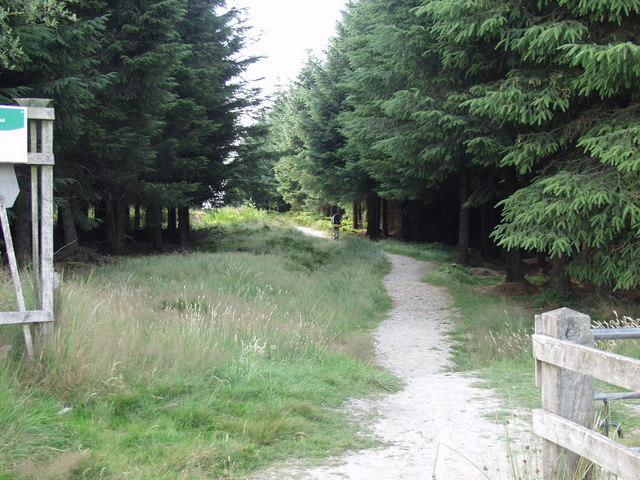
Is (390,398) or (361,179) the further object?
(361,179)

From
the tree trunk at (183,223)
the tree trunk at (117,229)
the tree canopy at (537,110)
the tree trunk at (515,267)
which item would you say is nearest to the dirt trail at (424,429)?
the tree canopy at (537,110)

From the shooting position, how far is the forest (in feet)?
30.3

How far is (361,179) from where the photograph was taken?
30.4 meters

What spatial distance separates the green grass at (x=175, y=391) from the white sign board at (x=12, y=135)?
1.59m

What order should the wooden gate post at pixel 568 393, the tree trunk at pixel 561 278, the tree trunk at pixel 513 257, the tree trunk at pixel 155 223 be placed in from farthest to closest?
the tree trunk at pixel 155 223 → the tree trunk at pixel 513 257 → the tree trunk at pixel 561 278 → the wooden gate post at pixel 568 393

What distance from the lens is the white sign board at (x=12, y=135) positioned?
5027 mm

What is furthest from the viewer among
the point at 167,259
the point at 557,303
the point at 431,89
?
the point at 167,259

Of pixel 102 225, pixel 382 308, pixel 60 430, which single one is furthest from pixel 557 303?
pixel 102 225

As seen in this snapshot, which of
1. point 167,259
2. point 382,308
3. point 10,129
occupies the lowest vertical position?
point 382,308

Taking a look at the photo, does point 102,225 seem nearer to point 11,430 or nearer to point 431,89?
point 431,89

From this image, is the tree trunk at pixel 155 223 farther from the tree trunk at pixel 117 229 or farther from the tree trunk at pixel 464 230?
the tree trunk at pixel 464 230

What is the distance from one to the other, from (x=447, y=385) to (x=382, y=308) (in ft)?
22.8

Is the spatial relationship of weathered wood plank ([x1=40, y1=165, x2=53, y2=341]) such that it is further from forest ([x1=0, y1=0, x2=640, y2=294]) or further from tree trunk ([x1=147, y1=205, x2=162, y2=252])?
tree trunk ([x1=147, y1=205, x2=162, y2=252])

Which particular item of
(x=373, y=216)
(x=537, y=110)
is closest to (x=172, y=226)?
(x=373, y=216)
